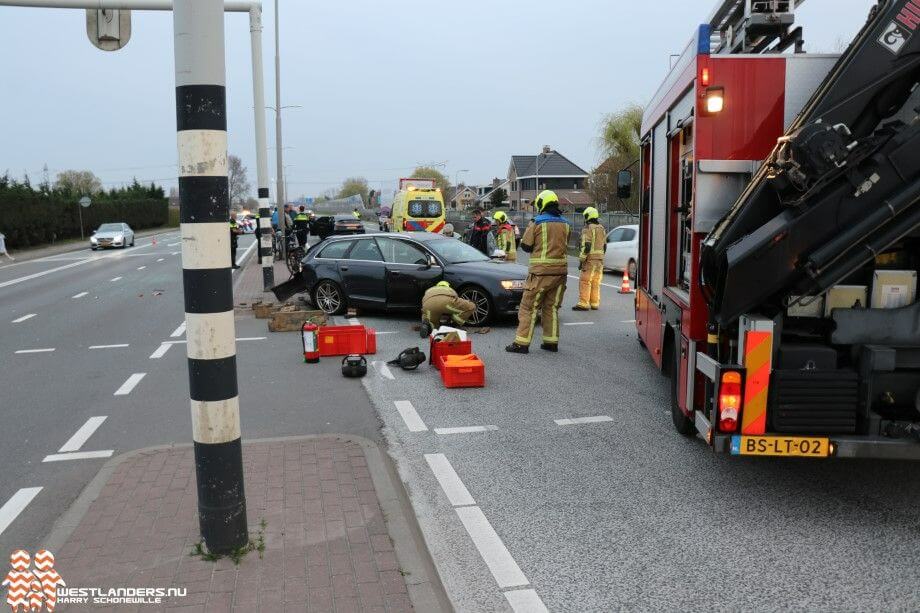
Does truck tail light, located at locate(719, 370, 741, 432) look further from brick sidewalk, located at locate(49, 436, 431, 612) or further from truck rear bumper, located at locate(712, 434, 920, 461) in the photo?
brick sidewalk, located at locate(49, 436, 431, 612)

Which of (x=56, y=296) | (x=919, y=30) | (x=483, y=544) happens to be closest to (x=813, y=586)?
(x=483, y=544)

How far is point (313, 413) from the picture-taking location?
743cm

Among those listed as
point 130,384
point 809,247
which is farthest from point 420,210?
point 809,247

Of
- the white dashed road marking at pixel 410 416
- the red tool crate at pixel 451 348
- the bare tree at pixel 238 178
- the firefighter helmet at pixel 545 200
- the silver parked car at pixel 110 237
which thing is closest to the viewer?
the white dashed road marking at pixel 410 416

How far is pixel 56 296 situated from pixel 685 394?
1753 cm

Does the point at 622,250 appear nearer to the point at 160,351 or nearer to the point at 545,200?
the point at 545,200

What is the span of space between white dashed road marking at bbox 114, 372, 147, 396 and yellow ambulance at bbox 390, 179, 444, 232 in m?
24.3

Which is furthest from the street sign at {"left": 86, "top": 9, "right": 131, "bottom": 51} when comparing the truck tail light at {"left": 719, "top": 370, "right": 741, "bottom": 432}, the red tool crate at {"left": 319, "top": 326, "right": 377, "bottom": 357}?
the truck tail light at {"left": 719, "top": 370, "right": 741, "bottom": 432}

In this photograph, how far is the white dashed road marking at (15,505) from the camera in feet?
16.3

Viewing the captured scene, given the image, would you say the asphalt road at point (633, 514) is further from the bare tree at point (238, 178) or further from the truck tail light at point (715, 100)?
the bare tree at point (238, 178)

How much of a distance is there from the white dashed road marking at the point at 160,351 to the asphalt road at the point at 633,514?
4.25 m

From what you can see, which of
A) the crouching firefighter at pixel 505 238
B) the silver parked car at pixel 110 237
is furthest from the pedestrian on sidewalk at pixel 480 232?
the silver parked car at pixel 110 237

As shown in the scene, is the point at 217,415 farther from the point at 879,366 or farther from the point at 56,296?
the point at 56,296

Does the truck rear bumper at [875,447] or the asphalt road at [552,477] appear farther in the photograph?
the truck rear bumper at [875,447]
